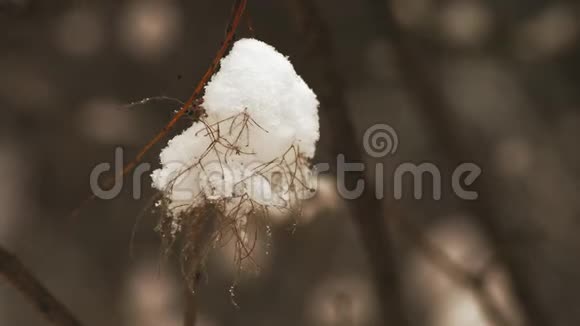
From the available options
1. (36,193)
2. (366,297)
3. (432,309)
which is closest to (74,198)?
(36,193)

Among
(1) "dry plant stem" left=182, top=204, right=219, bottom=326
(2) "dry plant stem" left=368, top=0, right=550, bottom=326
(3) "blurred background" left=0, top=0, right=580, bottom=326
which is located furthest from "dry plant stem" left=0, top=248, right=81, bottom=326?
(3) "blurred background" left=0, top=0, right=580, bottom=326

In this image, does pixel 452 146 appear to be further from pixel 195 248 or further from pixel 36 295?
pixel 36 295

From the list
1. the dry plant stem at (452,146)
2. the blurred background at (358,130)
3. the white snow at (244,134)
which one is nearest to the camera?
the white snow at (244,134)

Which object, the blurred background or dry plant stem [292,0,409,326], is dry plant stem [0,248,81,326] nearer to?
dry plant stem [292,0,409,326]

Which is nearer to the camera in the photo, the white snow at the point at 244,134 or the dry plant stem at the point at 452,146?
the white snow at the point at 244,134

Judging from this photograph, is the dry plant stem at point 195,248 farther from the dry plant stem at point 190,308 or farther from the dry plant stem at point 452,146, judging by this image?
the dry plant stem at point 452,146

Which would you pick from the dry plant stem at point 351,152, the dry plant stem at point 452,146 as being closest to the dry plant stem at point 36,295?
the dry plant stem at point 351,152

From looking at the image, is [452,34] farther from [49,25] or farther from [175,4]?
[49,25]
